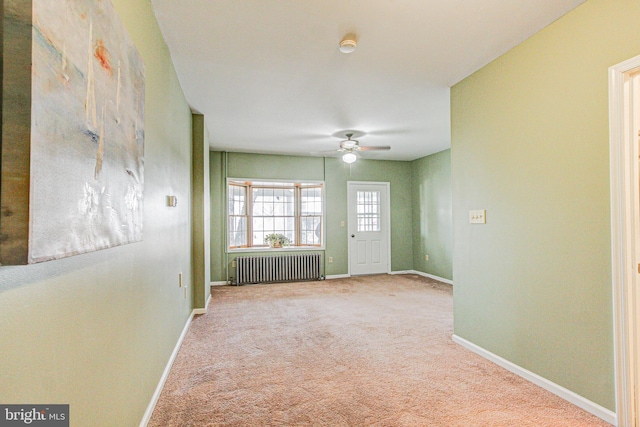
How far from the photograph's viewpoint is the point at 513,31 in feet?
7.66

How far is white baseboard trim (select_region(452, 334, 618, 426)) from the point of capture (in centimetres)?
193

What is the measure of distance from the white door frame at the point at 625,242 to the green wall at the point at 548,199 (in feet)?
0.18

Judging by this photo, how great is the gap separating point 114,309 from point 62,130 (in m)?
→ 0.88

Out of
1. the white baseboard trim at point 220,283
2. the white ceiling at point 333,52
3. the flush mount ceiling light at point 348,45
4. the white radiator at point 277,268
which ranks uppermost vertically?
the white ceiling at point 333,52

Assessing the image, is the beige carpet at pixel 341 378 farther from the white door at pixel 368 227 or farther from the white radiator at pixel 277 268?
the white door at pixel 368 227

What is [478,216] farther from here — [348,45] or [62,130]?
[62,130]

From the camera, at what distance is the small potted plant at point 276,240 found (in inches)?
263

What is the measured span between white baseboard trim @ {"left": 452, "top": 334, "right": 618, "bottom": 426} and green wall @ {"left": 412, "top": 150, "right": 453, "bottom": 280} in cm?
348

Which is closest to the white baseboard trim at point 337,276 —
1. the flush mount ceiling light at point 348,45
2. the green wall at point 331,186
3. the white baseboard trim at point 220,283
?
the green wall at point 331,186

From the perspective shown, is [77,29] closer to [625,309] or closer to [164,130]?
[164,130]

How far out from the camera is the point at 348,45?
93.7 inches

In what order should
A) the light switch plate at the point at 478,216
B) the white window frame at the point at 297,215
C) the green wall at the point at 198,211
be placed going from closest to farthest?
the light switch plate at the point at 478,216
the green wall at the point at 198,211
the white window frame at the point at 297,215

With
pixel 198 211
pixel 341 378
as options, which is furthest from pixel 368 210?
pixel 341 378

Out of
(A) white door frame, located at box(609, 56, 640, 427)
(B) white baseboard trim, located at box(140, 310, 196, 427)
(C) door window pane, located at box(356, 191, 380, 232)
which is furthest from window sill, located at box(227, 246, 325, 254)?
(A) white door frame, located at box(609, 56, 640, 427)
